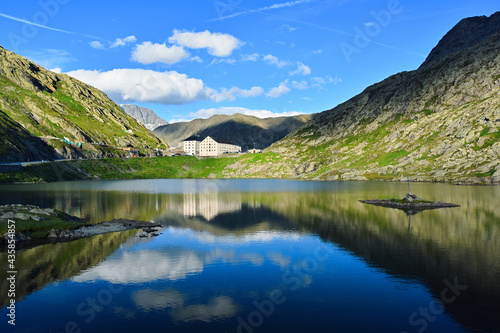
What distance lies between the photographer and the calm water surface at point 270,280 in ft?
85.8

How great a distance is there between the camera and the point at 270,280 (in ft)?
117

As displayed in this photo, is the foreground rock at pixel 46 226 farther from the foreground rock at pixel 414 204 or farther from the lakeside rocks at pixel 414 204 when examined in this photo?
the foreground rock at pixel 414 204

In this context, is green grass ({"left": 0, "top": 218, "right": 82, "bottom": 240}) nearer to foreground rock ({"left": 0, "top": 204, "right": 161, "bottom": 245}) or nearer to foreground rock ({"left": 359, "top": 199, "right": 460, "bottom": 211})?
foreground rock ({"left": 0, "top": 204, "right": 161, "bottom": 245})

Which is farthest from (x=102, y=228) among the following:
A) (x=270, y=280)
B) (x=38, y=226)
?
(x=270, y=280)

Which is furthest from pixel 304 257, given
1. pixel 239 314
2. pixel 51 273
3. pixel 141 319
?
pixel 51 273

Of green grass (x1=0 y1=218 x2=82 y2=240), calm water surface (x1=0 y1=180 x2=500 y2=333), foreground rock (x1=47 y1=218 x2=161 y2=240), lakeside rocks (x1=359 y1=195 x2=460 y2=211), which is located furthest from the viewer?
lakeside rocks (x1=359 y1=195 x2=460 y2=211)

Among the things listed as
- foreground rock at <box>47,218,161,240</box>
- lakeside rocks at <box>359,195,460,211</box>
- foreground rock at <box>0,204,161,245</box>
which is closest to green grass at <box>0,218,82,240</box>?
foreground rock at <box>0,204,161,245</box>

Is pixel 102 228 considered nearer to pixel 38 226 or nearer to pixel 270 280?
pixel 38 226

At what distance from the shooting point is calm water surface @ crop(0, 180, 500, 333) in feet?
85.8

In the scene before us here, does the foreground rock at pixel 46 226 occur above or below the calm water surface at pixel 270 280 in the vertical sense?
above

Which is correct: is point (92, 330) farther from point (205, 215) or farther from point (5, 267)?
point (205, 215)

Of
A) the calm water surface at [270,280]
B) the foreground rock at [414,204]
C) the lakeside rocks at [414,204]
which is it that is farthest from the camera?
the foreground rock at [414,204]

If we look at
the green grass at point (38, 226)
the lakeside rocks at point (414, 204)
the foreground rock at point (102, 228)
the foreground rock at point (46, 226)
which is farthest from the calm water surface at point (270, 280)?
the lakeside rocks at point (414, 204)

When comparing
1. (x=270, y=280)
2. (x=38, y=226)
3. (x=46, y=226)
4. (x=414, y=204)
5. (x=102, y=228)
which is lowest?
(x=270, y=280)
